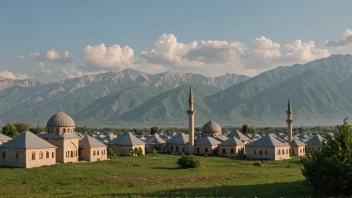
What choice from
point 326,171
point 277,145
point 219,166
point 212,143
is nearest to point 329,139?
point 326,171

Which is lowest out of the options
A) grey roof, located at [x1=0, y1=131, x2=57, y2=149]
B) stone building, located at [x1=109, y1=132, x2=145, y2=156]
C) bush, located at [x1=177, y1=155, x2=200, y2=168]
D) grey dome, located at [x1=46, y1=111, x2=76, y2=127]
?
bush, located at [x1=177, y1=155, x2=200, y2=168]

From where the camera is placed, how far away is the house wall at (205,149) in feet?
269

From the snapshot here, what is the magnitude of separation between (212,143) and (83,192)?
48.6 metres

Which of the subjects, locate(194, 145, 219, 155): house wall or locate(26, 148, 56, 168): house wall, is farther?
A: locate(194, 145, 219, 155): house wall

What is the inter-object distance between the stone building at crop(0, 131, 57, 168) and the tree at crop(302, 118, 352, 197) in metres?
33.9

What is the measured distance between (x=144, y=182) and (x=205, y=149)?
Answer: 41825mm

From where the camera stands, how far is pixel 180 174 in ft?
157

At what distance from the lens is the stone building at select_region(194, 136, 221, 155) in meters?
81.9

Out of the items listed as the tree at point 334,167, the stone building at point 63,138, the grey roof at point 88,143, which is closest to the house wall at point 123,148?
the grey roof at point 88,143

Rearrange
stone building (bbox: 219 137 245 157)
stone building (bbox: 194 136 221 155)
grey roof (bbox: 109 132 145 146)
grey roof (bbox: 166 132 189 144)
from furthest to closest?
grey roof (bbox: 166 132 189 144)
stone building (bbox: 194 136 221 155)
stone building (bbox: 219 137 245 157)
grey roof (bbox: 109 132 145 146)

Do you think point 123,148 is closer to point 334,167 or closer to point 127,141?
point 127,141

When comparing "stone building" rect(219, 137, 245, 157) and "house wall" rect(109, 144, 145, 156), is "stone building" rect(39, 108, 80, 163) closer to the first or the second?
"house wall" rect(109, 144, 145, 156)

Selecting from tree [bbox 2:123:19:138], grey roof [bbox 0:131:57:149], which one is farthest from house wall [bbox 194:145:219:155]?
tree [bbox 2:123:19:138]

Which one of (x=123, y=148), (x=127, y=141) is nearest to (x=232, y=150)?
(x=127, y=141)
